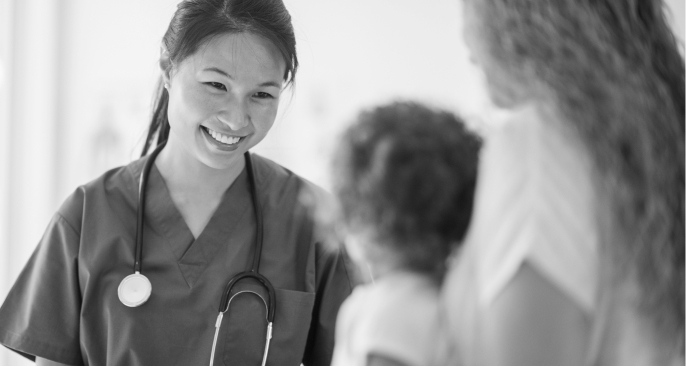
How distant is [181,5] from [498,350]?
0.97 metres

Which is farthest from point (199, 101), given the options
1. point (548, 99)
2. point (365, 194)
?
point (548, 99)

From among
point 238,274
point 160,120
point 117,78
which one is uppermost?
point 117,78

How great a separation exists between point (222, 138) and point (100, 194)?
0.93ft

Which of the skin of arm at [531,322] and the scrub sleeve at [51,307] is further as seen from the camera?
the scrub sleeve at [51,307]

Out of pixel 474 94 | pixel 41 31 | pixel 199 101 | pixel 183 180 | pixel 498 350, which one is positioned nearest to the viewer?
pixel 498 350

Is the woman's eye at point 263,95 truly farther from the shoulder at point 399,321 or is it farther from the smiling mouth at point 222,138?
the shoulder at point 399,321

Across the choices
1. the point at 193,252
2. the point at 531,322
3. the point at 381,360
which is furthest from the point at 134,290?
the point at 531,322

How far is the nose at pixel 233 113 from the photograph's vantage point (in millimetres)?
1211

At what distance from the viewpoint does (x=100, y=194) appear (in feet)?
4.29

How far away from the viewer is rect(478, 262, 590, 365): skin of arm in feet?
1.97

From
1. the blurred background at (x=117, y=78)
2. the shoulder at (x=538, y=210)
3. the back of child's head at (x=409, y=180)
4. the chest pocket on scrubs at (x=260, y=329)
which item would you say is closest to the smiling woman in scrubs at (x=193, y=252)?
the chest pocket on scrubs at (x=260, y=329)

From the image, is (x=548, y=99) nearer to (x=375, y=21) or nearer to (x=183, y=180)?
(x=183, y=180)

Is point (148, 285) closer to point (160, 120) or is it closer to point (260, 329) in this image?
point (260, 329)

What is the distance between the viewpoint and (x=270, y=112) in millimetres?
1260
